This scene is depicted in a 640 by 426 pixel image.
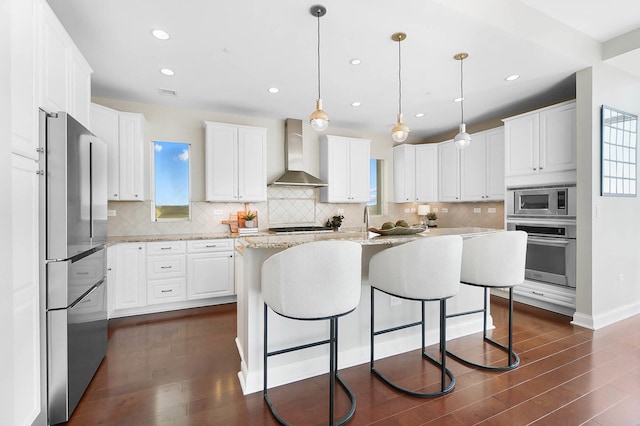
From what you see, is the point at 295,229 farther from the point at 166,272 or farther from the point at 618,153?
the point at 618,153

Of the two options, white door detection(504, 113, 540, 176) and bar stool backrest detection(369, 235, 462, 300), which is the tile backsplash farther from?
bar stool backrest detection(369, 235, 462, 300)

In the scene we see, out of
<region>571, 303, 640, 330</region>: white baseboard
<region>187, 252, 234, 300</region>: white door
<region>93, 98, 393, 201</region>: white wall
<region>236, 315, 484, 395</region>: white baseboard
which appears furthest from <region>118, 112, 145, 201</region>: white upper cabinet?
<region>571, 303, 640, 330</region>: white baseboard

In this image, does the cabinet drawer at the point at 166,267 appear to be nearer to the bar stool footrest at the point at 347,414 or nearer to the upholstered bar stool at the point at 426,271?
the bar stool footrest at the point at 347,414

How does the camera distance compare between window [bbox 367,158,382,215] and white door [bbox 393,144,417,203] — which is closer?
white door [bbox 393,144,417,203]

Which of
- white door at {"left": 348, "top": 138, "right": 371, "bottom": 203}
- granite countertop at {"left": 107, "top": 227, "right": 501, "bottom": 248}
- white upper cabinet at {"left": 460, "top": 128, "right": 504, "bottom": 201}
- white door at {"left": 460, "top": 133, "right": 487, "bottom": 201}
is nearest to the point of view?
granite countertop at {"left": 107, "top": 227, "right": 501, "bottom": 248}

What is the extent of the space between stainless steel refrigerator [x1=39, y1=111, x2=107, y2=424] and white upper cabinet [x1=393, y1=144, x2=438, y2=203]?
4.79 metres

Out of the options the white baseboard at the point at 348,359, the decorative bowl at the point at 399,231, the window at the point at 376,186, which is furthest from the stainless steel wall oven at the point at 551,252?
the window at the point at 376,186

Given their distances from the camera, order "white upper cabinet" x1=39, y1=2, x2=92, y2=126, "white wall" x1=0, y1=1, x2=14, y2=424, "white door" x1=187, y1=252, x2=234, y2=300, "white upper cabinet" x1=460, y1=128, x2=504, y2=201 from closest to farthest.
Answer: "white wall" x1=0, y1=1, x2=14, y2=424
"white upper cabinet" x1=39, y1=2, x2=92, y2=126
"white door" x1=187, y1=252, x2=234, y2=300
"white upper cabinet" x1=460, y1=128, x2=504, y2=201

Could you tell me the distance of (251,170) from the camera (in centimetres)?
432

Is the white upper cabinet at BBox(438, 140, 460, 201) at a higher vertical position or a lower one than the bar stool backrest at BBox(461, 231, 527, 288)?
higher

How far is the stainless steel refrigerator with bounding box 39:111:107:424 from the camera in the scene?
1686mm

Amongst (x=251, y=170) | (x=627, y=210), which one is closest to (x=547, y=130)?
(x=627, y=210)

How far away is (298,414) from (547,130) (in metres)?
3.98

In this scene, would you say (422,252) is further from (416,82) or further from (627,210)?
(627,210)
